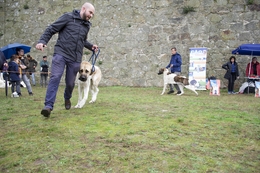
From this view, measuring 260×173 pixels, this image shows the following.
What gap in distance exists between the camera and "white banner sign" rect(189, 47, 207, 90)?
13.3 metres

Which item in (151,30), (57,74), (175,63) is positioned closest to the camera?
(57,74)

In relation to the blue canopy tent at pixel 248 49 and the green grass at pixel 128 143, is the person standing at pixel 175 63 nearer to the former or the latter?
the blue canopy tent at pixel 248 49

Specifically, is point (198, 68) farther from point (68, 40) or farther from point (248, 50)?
point (68, 40)

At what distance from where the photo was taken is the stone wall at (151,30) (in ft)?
44.2

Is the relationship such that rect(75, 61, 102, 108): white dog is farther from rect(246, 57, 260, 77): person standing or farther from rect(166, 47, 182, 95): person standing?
rect(246, 57, 260, 77): person standing

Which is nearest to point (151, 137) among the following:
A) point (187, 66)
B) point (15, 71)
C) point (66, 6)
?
point (15, 71)

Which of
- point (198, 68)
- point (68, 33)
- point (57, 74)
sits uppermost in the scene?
point (68, 33)

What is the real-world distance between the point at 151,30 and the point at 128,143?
11281 mm

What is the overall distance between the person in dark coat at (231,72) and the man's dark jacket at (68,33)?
28.7 ft

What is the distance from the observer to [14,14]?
637 inches

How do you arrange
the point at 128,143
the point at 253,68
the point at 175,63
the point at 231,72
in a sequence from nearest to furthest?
the point at 128,143
the point at 175,63
the point at 231,72
the point at 253,68

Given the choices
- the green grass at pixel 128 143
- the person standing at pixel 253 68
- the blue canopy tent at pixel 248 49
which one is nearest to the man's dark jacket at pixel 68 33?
the green grass at pixel 128 143

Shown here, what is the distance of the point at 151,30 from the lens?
14.4 meters

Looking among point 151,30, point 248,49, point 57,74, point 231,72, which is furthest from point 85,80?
point 151,30
